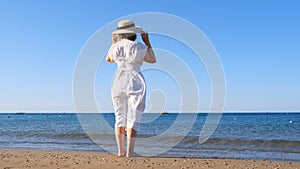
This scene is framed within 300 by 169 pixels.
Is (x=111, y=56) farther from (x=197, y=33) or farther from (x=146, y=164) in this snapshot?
(x=146, y=164)

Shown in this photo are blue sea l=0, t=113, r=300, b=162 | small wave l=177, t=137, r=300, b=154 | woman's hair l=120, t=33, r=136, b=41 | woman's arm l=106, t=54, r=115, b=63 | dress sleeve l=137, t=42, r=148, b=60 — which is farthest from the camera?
small wave l=177, t=137, r=300, b=154

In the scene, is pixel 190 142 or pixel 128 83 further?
pixel 190 142

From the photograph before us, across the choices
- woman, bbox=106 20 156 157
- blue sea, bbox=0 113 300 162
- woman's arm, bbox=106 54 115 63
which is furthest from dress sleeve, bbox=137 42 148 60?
blue sea, bbox=0 113 300 162

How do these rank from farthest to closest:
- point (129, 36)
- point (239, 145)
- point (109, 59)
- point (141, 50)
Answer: point (239, 145) → point (109, 59) → point (129, 36) → point (141, 50)

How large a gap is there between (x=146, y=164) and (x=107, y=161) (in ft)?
1.82

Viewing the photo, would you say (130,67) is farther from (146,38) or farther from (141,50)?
(146,38)

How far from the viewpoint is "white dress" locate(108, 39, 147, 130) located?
15.2 ft

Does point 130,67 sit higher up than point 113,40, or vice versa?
point 113,40

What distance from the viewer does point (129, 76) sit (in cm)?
467

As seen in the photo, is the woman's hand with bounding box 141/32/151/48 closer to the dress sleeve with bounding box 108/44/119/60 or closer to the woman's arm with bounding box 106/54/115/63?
the dress sleeve with bounding box 108/44/119/60

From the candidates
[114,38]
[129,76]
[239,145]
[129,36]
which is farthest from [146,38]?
[239,145]

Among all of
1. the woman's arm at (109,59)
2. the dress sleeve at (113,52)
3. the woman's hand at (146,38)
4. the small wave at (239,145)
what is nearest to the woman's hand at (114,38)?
the dress sleeve at (113,52)

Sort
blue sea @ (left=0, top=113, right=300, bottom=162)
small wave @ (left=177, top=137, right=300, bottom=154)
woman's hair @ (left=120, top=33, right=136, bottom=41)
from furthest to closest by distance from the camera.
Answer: small wave @ (left=177, top=137, right=300, bottom=154) < blue sea @ (left=0, top=113, right=300, bottom=162) < woman's hair @ (left=120, top=33, right=136, bottom=41)

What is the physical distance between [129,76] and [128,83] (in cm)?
10
